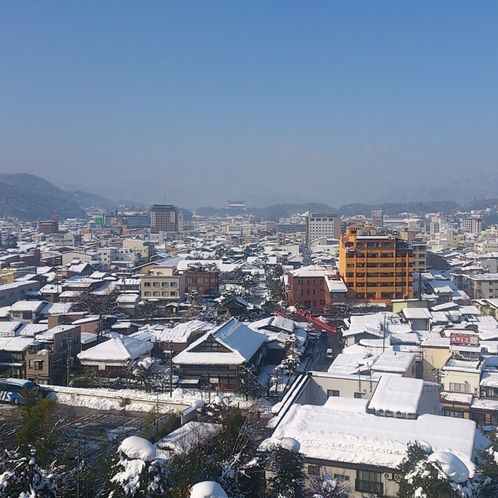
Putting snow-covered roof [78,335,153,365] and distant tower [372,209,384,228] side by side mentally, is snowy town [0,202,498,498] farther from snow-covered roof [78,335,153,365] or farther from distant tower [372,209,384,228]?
distant tower [372,209,384,228]

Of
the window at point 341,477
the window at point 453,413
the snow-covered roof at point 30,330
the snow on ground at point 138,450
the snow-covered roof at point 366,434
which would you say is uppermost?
the snow on ground at point 138,450

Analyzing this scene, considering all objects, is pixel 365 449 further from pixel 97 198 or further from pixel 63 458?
pixel 97 198

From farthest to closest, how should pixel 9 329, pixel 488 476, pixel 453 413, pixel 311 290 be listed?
pixel 311 290 → pixel 9 329 → pixel 453 413 → pixel 488 476

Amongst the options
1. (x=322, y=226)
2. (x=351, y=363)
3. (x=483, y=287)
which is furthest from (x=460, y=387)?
(x=322, y=226)

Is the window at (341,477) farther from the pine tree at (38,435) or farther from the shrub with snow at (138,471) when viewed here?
the pine tree at (38,435)

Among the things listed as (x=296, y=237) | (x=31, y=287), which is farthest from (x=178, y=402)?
(x=296, y=237)

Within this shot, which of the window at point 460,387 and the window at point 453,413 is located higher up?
the window at point 460,387

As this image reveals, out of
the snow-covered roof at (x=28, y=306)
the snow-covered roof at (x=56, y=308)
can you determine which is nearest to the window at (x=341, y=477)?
the snow-covered roof at (x=56, y=308)

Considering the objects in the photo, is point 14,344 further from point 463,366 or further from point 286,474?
point 463,366
